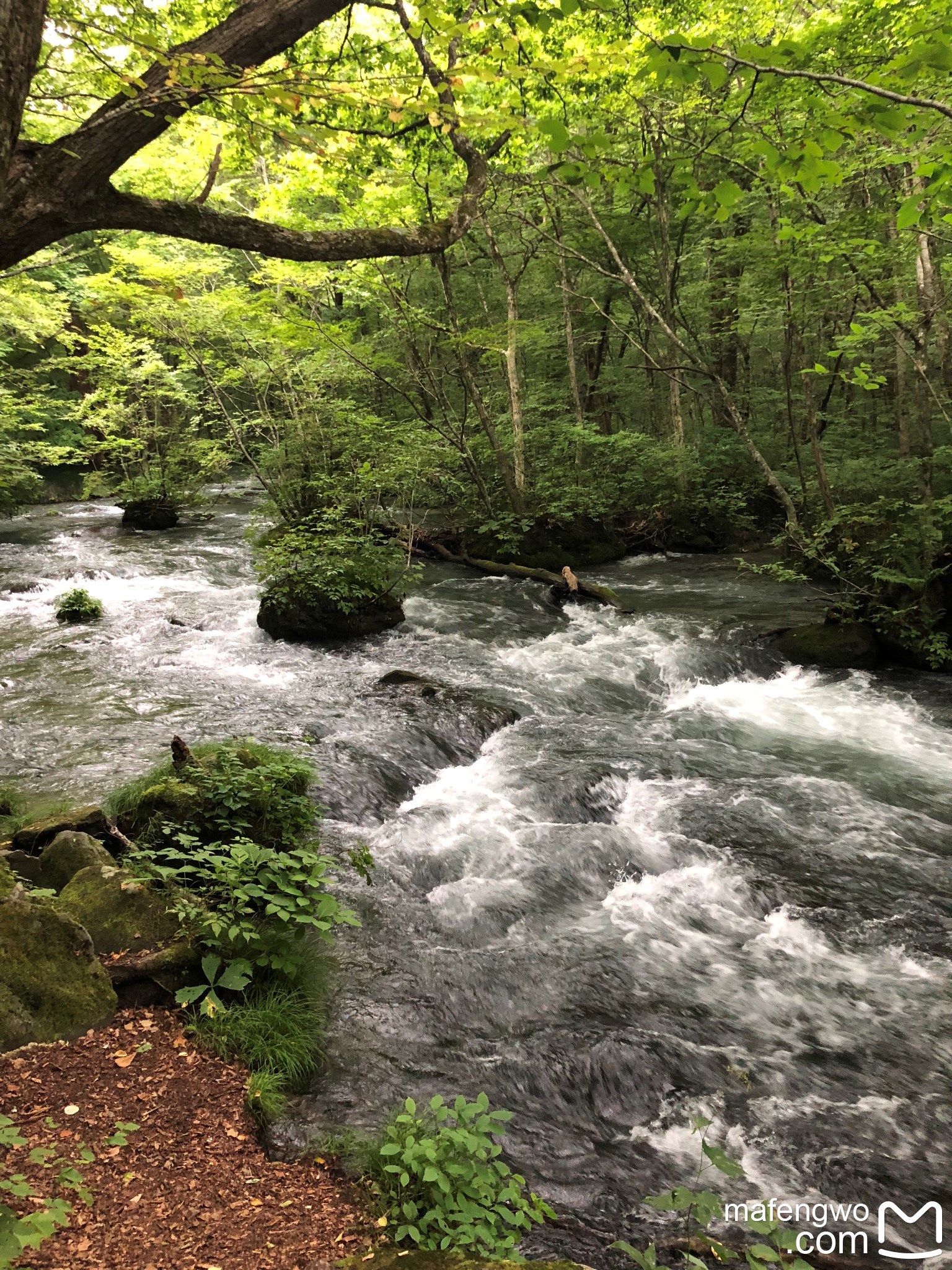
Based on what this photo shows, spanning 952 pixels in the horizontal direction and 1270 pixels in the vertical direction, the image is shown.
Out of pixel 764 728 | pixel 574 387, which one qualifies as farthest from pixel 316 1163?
pixel 574 387

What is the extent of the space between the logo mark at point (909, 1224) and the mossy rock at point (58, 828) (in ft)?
15.9

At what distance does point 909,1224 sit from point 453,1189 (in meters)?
2.16

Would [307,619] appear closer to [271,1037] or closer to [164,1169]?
[271,1037]

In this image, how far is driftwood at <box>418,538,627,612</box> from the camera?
13555 mm

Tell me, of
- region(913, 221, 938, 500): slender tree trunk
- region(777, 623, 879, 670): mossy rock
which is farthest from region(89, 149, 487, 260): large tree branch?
region(777, 623, 879, 670): mossy rock

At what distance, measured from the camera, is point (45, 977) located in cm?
333

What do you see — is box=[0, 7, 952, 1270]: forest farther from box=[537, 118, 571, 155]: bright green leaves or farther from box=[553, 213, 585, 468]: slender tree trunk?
box=[553, 213, 585, 468]: slender tree trunk

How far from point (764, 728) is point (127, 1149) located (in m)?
7.75

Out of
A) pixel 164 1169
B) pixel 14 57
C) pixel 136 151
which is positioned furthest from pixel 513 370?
pixel 164 1169

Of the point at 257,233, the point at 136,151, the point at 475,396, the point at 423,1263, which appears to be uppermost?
the point at 136,151

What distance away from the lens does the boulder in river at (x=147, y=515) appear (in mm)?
19016

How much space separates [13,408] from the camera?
16938mm

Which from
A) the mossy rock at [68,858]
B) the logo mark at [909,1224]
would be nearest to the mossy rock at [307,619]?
Answer: the mossy rock at [68,858]

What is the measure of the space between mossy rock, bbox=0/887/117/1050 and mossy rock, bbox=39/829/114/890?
0.66 meters
